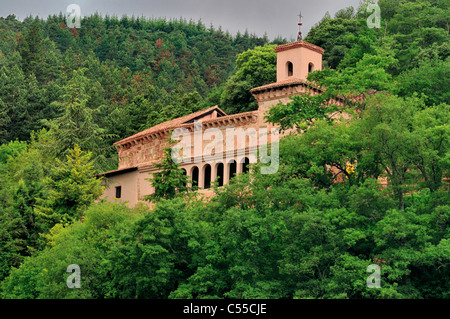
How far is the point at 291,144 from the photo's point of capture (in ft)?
131

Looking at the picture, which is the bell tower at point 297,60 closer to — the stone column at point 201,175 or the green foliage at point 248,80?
the stone column at point 201,175

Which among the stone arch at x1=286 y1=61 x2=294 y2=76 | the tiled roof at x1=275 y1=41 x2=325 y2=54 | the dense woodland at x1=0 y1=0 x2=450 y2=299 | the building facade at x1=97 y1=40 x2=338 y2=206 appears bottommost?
the dense woodland at x1=0 y1=0 x2=450 y2=299

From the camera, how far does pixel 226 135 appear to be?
5025 cm

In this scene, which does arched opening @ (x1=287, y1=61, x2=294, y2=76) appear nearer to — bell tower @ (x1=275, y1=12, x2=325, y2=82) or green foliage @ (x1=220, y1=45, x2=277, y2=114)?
bell tower @ (x1=275, y1=12, x2=325, y2=82)

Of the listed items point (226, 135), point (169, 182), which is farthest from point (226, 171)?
point (169, 182)

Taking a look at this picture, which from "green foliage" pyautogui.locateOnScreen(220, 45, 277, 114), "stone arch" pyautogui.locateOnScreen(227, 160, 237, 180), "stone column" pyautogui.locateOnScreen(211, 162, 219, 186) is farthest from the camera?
"green foliage" pyautogui.locateOnScreen(220, 45, 277, 114)

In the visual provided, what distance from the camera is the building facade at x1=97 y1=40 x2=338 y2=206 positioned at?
48406mm

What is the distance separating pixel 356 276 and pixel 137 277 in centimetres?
991

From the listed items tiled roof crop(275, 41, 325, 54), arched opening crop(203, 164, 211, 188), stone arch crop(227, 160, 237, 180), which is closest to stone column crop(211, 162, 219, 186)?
stone arch crop(227, 160, 237, 180)

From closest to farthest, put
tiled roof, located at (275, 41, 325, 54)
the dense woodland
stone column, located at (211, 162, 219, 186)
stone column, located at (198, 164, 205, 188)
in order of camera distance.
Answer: the dense woodland → tiled roof, located at (275, 41, 325, 54) → stone column, located at (211, 162, 219, 186) → stone column, located at (198, 164, 205, 188)

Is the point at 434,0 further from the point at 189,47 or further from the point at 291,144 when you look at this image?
the point at 189,47

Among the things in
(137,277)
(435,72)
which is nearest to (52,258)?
(137,277)

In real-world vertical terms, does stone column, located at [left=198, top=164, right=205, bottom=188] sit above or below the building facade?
below

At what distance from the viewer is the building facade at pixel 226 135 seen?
1906 inches
